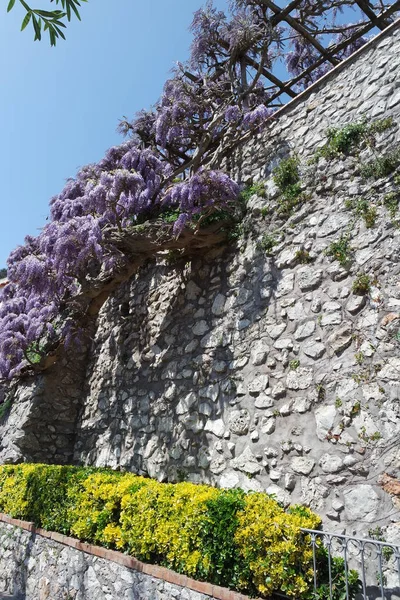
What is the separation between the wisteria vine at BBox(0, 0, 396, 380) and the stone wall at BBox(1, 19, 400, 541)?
58cm

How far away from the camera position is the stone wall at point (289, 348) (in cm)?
359

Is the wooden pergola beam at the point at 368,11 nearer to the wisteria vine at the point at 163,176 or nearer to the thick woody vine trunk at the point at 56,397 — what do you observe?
the wisteria vine at the point at 163,176

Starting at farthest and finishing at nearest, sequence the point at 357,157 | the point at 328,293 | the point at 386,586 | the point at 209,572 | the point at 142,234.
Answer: the point at 142,234 → the point at 357,157 → the point at 328,293 → the point at 209,572 → the point at 386,586

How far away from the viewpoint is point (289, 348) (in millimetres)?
4336

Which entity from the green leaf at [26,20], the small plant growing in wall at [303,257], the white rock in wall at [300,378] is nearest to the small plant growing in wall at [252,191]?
the small plant growing in wall at [303,257]

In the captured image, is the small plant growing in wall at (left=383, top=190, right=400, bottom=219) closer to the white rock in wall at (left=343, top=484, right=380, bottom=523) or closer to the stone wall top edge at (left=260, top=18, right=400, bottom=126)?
the stone wall top edge at (left=260, top=18, right=400, bottom=126)

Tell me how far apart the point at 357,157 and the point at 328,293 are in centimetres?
133

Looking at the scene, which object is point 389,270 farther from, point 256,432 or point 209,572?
point 209,572

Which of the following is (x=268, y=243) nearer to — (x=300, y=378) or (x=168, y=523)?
(x=300, y=378)

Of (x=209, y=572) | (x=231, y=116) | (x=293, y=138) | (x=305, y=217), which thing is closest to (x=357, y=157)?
(x=305, y=217)

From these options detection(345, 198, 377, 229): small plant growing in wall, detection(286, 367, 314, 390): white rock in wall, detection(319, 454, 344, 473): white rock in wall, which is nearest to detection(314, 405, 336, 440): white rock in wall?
detection(319, 454, 344, 473): white rock in wall

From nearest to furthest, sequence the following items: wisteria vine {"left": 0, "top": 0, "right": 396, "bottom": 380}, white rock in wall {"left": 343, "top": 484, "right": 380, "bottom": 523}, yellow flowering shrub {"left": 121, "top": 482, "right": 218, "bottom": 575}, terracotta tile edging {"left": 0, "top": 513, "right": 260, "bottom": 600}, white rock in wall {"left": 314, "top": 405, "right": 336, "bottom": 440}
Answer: terracotta tile edging {"left": 0, "top": 513, "right": 260, "bottom": 600} → white rock in wall {"left": 343, "top": 484, "right": 380, "bottom": 523} → yellow flowering shrub {"left": 121, "top": 482, "right": 218, "bottom": 575} → white rock in wall {"left": 314, "top": 405, "right": 336, "bottom": 440} → wisteria vine {"left": 0, "top": 0, "right": 396, "bottom": 380}

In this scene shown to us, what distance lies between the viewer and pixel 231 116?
648cm

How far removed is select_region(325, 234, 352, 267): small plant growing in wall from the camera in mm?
4169
